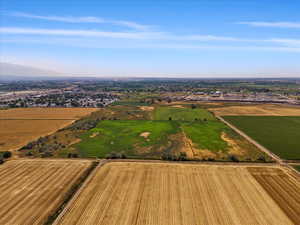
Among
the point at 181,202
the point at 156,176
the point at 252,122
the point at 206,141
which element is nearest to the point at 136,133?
the point at 206,141

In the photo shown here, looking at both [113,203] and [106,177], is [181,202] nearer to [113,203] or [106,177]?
[113,203]

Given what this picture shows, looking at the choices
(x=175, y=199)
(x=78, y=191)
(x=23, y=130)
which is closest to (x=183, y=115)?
(x=175, y=199)

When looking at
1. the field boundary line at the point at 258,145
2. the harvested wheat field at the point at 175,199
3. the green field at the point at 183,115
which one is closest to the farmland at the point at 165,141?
the field boundary line at the point at 258,145

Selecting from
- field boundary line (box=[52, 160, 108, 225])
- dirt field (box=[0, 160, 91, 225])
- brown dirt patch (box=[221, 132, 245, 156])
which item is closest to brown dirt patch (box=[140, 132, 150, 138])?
field boundary line (box=[52, 160, 108, 225])

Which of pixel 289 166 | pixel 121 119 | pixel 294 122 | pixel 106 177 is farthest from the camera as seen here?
pixel 121 119

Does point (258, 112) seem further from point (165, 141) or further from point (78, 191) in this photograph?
point (78, 191)

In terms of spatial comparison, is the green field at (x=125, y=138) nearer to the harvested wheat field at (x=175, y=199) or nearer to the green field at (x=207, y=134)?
the green field at (x=207, y=134)

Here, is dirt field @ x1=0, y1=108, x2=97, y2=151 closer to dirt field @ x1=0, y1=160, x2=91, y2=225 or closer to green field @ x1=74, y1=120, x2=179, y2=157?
green field @ x1=74, y1=120, x2=179, y2=157
